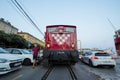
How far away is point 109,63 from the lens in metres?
11.0

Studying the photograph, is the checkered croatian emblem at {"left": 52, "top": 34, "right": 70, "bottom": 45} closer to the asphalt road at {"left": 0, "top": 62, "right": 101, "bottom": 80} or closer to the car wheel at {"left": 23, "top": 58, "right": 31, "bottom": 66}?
the asphalt road at {"left": 0, "top": 62, "right": 101, "bottom": 80}

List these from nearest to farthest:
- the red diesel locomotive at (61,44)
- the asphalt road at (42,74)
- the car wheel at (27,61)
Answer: the asphalt road at (42,74) < the red diesel locomotive at (61,44) < the car wheel at (27,61)

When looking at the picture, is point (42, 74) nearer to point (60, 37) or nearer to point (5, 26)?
point (60, 37)

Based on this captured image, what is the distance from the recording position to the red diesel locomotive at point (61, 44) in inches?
398

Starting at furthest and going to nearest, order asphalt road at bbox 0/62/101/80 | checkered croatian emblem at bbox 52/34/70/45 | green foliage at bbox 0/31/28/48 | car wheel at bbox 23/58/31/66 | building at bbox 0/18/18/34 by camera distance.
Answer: building at bbox 0/18/18/34
green foliage at bbox 0/31/28/48
car wheel at bbox 23/58/31/66
checkered croatian emblem at bbox 52/34/70/45
asphalt road at bbox 0/62/101/80

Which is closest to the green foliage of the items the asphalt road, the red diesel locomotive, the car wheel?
the car wheel

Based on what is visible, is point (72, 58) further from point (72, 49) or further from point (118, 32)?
point (118, 32)

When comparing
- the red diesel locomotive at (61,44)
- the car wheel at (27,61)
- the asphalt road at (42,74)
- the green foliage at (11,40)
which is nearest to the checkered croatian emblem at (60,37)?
the red diesel locomotive at (61,44)

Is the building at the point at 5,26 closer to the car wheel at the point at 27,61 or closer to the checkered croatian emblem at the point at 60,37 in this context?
the car wheel at the point at 27,61

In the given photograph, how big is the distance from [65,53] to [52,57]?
103cm

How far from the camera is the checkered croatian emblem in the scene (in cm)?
1075

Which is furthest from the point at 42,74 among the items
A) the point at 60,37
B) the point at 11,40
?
the point at 11,40

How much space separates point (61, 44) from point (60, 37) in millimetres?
577

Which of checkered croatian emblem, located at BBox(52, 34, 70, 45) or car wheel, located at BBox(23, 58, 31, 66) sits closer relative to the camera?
checkered croatian emblem, located at BBox(52, 34, 70, 45)
